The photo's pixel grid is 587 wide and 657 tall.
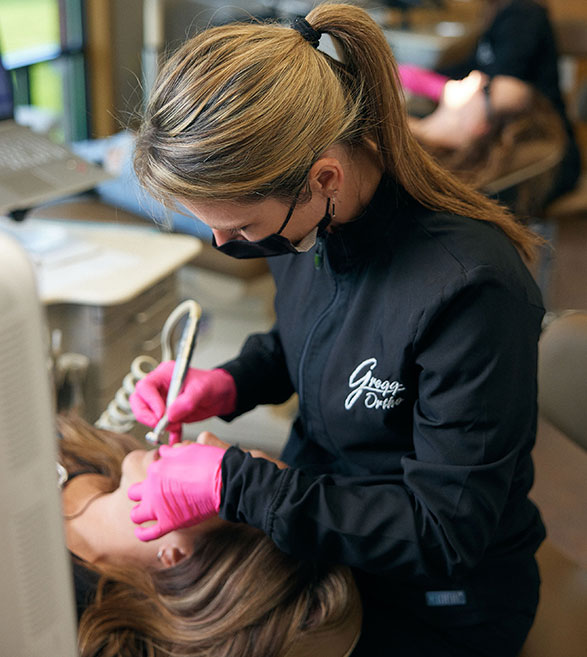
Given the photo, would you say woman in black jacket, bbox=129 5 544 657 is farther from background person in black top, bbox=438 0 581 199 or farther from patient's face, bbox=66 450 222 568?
background person in black top, bbox=438 0 581 199

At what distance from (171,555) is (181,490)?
17 centimetres

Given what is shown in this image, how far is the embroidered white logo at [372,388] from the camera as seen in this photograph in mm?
1033

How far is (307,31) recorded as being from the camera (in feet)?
3.09

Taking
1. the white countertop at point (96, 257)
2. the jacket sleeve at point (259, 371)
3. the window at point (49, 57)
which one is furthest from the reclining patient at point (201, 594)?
the window at point (49, 57)

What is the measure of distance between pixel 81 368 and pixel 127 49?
6.72 ft

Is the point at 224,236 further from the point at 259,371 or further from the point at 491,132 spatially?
the point at 491,132

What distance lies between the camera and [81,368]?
5.78 ft

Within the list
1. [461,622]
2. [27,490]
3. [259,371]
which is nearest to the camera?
[27,490]

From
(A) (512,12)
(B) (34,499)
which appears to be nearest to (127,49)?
(A) (512,12)

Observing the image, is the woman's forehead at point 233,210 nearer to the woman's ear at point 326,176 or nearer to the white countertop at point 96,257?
the woman's ear at point 326,176

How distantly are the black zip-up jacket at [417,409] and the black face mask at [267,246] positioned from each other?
0.16 ft

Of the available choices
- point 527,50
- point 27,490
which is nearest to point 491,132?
point 527,50

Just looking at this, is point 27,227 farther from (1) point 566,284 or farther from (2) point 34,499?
(1) point 566,284

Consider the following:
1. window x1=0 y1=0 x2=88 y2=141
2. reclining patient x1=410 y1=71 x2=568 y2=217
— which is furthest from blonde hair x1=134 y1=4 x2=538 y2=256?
window x1=0 y1=0 x2=88 y2=141
